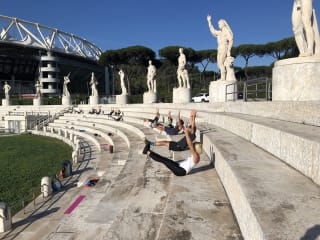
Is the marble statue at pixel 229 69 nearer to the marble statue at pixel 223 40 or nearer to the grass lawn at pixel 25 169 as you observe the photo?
the marble statue at pixel 223 40

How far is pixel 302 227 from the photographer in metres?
2.03

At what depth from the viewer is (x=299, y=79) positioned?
6930mm

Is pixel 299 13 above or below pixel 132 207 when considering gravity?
above

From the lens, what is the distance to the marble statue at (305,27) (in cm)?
710

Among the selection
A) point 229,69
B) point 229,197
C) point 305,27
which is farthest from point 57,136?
point 229,197

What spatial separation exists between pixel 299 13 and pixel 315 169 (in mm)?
5846

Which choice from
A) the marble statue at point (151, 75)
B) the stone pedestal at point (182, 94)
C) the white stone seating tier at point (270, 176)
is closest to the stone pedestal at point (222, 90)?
the stone pedestal at point (182, 94)

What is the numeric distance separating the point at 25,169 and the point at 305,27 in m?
10.2

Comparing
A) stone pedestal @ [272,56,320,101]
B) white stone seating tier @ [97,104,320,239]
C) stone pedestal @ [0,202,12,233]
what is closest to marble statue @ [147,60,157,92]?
stone pedestal @ [272,56,320,101]

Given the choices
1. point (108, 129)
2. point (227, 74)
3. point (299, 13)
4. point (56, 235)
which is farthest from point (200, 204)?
point (108, 129)

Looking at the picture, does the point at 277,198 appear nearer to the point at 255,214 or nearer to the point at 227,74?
the point at 255,214

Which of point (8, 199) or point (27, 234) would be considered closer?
point (27, 234)

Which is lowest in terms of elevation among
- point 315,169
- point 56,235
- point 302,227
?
point 56,235

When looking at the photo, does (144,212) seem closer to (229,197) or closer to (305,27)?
(229,197)
